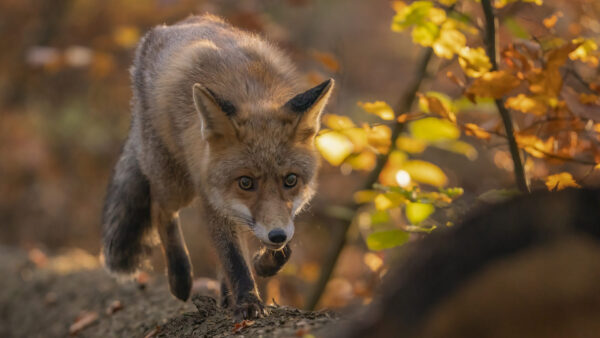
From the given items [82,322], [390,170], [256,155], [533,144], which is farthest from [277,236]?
[82,322]

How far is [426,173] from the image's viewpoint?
434cm

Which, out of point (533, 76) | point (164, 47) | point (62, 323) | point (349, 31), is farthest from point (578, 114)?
point (349, 31)

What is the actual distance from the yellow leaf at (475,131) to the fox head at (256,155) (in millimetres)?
879

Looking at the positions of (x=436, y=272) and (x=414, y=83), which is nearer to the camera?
(x=436, y=272)

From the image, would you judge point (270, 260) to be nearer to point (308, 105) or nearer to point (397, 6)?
point (308, 105)

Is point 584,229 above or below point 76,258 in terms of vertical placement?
below

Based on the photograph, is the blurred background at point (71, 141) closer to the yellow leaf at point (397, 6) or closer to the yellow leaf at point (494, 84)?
the yellow leaf at point (397, 6)

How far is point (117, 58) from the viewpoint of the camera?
1215 cm

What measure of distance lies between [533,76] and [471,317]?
67.9 inches

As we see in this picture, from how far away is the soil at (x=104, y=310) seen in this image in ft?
11.1

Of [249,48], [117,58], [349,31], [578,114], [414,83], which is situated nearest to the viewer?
[578,114]

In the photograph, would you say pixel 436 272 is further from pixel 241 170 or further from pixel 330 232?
pixel 330 232

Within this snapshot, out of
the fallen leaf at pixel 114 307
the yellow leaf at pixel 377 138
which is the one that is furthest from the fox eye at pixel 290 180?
the fallen leaf at pixel 114 307

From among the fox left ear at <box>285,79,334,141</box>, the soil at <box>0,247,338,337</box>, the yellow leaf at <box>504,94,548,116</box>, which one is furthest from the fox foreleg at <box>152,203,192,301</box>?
the yellow leaf at <box>504,94,548,116</box>
